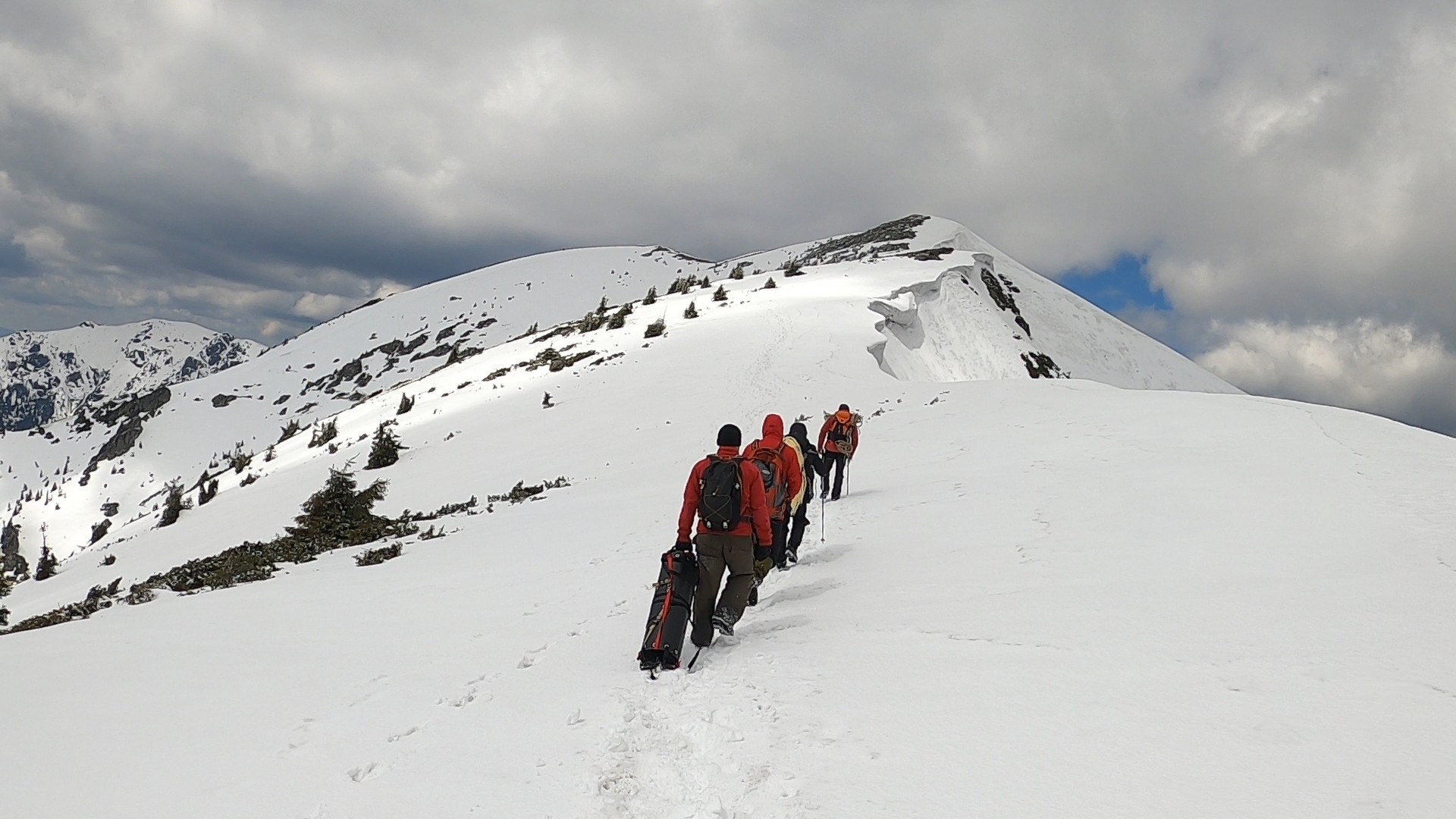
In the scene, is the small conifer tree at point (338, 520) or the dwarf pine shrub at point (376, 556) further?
the small conifer tree at point (338, 520)

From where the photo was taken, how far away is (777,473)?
7.01 metres

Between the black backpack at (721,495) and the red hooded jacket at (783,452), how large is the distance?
1199 millimetres

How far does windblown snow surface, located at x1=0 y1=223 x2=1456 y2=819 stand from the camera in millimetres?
3334

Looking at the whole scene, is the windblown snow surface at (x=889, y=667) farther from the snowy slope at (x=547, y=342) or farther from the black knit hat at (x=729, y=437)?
the snowy slope at (x=547, y=342)

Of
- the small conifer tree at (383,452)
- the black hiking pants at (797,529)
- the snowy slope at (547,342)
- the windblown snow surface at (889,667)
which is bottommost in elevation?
the windblown snow surface at (889,667)

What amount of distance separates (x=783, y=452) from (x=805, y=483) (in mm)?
1277

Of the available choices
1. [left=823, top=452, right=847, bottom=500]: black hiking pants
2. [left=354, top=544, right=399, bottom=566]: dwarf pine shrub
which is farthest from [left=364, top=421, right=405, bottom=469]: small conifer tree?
[left=823, top=452, right=847, bottom=500]: black hiking pants

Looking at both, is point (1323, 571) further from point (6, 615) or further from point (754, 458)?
point (6, 615)

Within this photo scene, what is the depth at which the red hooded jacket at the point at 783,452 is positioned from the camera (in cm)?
711

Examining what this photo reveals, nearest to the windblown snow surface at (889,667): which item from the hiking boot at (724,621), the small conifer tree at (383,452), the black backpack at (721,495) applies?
the hiking boot at (724,621)

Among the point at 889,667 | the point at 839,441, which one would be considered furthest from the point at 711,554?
the point at 839,441

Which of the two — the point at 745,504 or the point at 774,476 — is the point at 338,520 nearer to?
the point at 774,476

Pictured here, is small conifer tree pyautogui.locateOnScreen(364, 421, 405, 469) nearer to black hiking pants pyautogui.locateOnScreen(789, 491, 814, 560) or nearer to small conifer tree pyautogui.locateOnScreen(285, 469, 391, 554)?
small conifer tree pyautogui.locateOnScreen(285, 469, 391, 554)

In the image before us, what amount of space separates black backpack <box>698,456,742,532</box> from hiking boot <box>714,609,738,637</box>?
2.46ft
